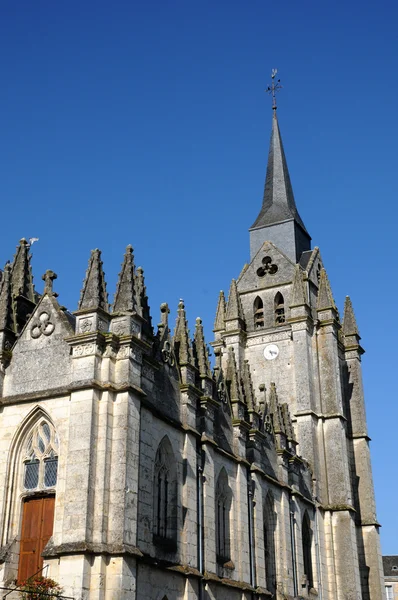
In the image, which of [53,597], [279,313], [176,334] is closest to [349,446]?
[279,313]

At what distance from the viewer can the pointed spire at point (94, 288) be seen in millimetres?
18844

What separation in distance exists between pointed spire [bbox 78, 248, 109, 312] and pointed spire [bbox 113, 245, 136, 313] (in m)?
0.36

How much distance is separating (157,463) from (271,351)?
15335 millimetres

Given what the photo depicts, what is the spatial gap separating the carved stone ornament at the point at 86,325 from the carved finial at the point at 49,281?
1671 millimetres

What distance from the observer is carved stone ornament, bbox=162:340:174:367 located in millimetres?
21500

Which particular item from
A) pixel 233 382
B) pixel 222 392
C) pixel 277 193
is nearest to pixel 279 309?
pixel 277 193

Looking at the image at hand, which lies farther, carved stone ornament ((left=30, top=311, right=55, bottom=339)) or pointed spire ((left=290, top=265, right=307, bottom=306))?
pointed spire ((left=290, top=265, right=307, bottom=306))

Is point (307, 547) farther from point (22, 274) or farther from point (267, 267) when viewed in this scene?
point (22, 274)

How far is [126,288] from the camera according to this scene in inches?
765

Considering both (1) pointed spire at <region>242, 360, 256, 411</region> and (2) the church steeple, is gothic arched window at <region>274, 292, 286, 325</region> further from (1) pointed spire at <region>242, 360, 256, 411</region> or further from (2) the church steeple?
(1) pointed spire at <region>242, 360, 256, 411</region>

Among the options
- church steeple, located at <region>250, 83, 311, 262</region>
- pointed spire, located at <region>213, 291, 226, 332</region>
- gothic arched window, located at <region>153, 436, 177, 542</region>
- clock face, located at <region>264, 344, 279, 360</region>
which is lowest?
gothic arched window, located at <region>153, 436, 177, 542</region>

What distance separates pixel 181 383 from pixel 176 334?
5.49ft

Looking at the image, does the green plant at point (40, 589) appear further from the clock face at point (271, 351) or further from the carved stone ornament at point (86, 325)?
the clock face at point (271, 351)

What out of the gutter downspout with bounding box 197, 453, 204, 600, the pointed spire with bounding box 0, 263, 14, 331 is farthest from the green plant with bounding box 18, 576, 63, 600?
the pointed spire with bounding box 0, 263, 14, 331
